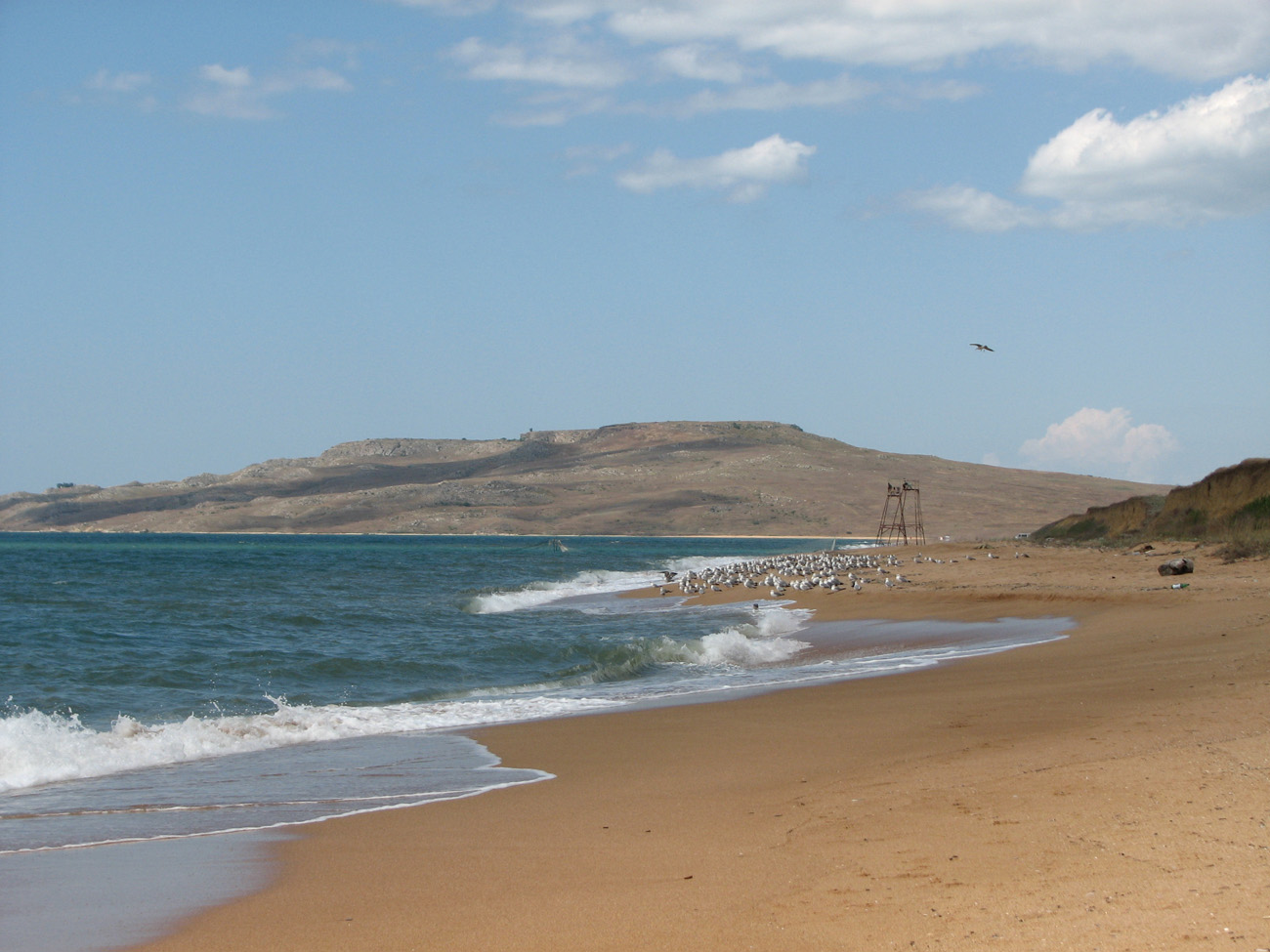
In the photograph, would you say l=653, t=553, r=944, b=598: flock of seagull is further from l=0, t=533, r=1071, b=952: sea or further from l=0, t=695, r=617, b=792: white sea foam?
l=0, t=695, r=617, b=792: white sea foam

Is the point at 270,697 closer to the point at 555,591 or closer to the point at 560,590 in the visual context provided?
the point at 555,591

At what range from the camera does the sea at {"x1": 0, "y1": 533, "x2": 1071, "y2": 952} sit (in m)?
6.72

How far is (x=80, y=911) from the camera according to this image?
18.6ft

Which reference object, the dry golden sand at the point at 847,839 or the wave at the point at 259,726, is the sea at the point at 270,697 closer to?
the wave at the point at 259,726

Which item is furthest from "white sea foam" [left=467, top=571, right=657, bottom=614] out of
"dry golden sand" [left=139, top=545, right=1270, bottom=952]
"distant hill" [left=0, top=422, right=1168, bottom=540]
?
"distant hill" [left=0, top=422, right=1168, bottom=540]

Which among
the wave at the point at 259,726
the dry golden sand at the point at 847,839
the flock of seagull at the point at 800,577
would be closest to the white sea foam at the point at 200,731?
the wave at the point at 259,726

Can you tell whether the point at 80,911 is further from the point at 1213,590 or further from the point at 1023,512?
the point at 1023,512

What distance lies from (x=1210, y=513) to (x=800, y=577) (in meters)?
13.5

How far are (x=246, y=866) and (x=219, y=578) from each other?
1592 inches

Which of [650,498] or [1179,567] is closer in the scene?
[1179,567]

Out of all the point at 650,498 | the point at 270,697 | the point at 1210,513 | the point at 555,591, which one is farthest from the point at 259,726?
the point at 650,498

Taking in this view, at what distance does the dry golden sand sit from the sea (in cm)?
68

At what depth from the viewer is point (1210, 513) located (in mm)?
34375

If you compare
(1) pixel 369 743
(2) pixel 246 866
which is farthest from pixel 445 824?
(1) pixel 369 743
